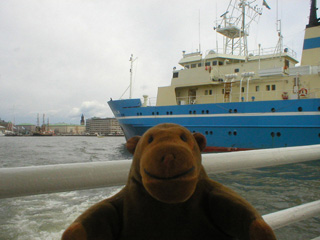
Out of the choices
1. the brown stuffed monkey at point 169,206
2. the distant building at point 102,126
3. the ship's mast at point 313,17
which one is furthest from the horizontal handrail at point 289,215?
the distant building at point 102,126

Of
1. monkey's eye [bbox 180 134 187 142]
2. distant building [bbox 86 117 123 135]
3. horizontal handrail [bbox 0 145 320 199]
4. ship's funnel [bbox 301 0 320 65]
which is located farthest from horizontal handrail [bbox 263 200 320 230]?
distant building [bbox 86 117 123 135]

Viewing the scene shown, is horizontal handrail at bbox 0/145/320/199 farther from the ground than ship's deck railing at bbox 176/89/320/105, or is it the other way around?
ship's deck railing at bbox 176/89/320/105

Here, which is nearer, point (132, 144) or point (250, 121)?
point (132, 144)

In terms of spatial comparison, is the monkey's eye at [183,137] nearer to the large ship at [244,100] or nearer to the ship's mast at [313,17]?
the large ship at [244,100]

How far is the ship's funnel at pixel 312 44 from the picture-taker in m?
11.3

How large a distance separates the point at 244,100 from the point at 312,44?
4046 mm

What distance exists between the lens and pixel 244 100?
39.3 ft

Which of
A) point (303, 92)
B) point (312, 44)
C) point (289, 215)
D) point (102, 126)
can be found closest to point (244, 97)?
point (303, 92)

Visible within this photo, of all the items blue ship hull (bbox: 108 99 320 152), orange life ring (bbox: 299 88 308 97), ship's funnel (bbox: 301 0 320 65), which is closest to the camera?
blue ship hull (bbox: 108 99 320 152)

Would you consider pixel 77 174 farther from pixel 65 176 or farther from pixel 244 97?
pixel 244 97

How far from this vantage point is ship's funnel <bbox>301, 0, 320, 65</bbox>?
37.1 feet

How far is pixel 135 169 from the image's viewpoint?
0.66 metres

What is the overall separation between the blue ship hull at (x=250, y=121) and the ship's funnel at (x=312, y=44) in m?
3.04

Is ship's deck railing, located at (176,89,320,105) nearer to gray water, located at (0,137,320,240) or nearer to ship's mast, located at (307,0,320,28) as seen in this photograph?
ship's mast, located at (307,0,320,28)
